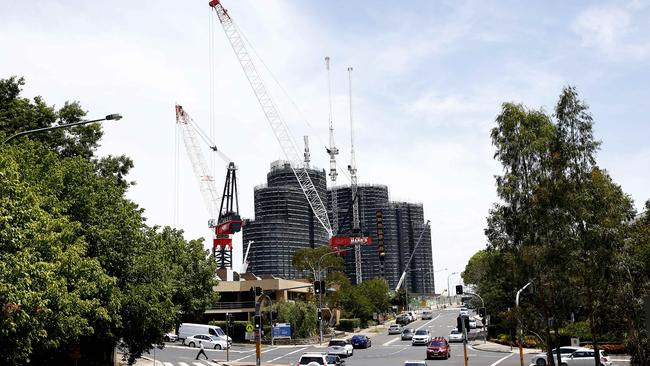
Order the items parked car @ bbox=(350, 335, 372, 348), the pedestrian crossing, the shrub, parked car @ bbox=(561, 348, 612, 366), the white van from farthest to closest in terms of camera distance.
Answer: the shrub, the white van, parked car @ bbox=(350, 335, 372, 348), the pedestrian crossing, parked car @ bbox=(561, 348, 612, 366)

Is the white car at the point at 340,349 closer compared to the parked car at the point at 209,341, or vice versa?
the white car at the point at 340,349

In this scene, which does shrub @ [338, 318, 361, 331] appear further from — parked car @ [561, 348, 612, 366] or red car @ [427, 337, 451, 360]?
parked car @ [561, 348, 612, 366]

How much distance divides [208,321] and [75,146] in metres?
55.7

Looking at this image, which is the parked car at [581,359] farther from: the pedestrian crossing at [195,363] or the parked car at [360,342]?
the parked car at [360,342]

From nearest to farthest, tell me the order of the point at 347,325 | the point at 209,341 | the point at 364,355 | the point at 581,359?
the point at 581,359 < the point at 364,355 < the point at 209,341 < the point at 347,325

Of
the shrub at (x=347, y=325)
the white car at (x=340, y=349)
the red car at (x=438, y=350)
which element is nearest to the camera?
the red car at (x=438, y=350)

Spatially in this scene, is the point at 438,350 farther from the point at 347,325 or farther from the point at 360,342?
the point at 347,325

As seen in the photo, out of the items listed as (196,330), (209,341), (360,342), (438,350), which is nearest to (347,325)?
(360,342)

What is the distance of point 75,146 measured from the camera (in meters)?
45.2

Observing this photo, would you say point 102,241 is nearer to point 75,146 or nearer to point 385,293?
point 75,146

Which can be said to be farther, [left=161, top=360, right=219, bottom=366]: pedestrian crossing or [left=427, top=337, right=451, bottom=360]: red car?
[left=427, top=337, right=451, bottom=360]: red car

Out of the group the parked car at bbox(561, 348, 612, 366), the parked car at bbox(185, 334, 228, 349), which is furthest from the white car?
the parked car at bbox(561, 348, 612, 366)

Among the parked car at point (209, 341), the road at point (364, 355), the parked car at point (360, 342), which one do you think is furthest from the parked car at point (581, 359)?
the parked car at point (209, 341)

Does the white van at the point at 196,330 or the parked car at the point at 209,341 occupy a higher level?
the white van at the point at 196,330
